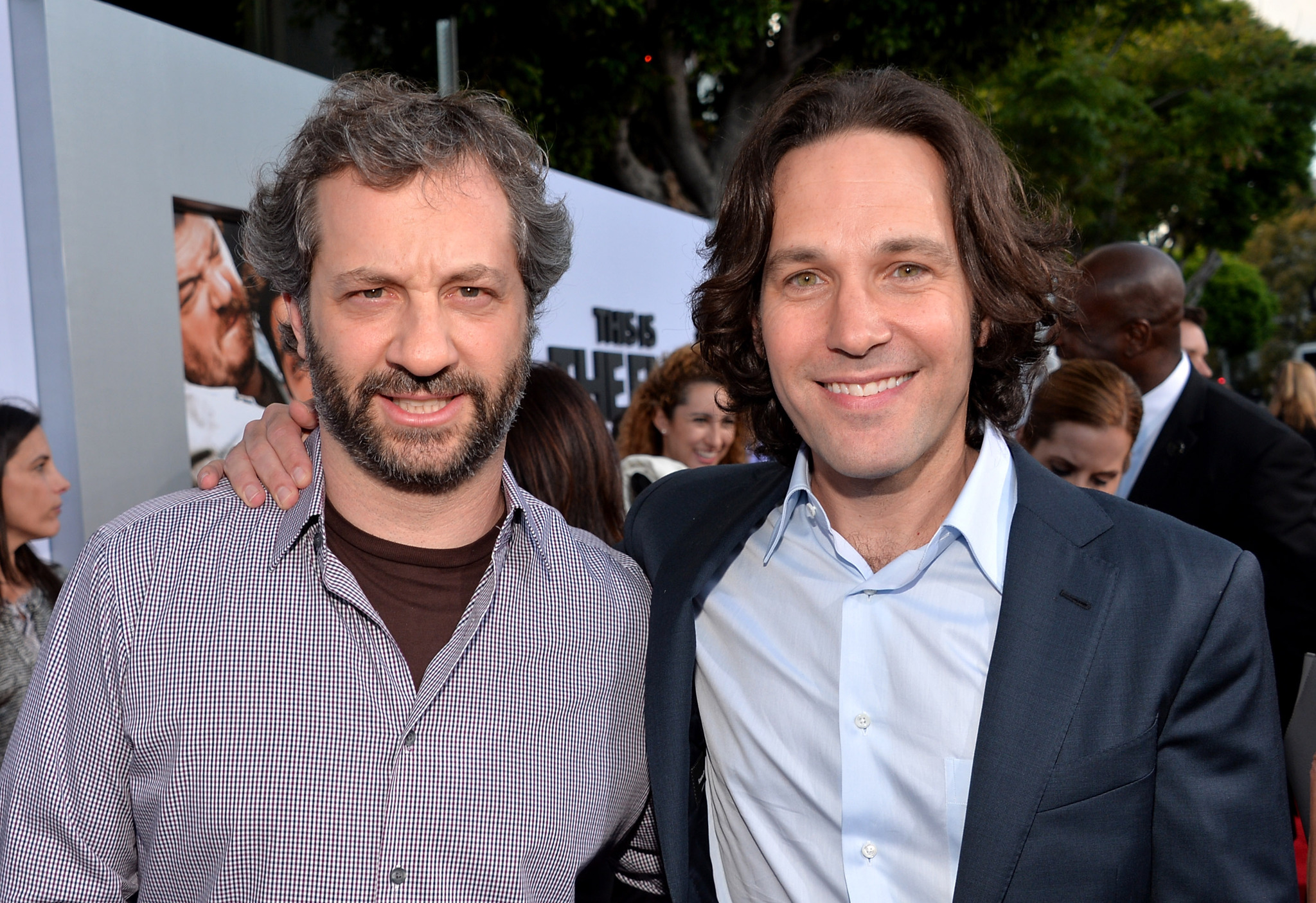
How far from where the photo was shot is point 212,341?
417cm

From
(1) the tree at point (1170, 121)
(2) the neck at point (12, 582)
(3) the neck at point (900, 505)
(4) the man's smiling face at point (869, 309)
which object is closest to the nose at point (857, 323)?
(4) the man's smiling face at point (869, 309)

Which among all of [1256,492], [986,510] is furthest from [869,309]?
[1256,492]

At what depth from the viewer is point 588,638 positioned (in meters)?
2.11

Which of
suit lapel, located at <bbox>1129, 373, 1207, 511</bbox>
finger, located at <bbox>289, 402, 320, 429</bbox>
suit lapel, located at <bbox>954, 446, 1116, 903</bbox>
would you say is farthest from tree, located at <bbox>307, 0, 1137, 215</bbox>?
suit lapel, located at <bbox>954, 446, 1116, 903</bbox>

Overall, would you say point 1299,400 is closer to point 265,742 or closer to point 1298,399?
point 1298,399

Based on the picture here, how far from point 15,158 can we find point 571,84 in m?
7.67

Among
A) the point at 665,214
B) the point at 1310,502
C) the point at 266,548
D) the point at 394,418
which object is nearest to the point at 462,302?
the point at 394,418

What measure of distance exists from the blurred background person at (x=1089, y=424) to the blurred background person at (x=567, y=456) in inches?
55.5

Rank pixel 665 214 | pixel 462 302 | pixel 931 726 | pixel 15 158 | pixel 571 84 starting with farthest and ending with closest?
pixel 571 84 < pixel 665 214 < pixel 15 158 < pixel 462 302 < pixel 931 726

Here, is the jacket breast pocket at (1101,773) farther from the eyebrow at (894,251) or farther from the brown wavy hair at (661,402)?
the brown wavy hair at (661,402)

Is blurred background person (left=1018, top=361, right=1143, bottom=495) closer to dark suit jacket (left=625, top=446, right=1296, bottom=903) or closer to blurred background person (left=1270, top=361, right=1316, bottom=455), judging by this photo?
dark suit jacket (left=625, top=446, right=1296, bottom=903)

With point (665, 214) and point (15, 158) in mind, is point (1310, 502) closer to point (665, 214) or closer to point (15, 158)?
point (15, 158)

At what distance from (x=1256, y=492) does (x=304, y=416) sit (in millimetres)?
3104

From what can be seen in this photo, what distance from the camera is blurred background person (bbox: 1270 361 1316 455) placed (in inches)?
346
